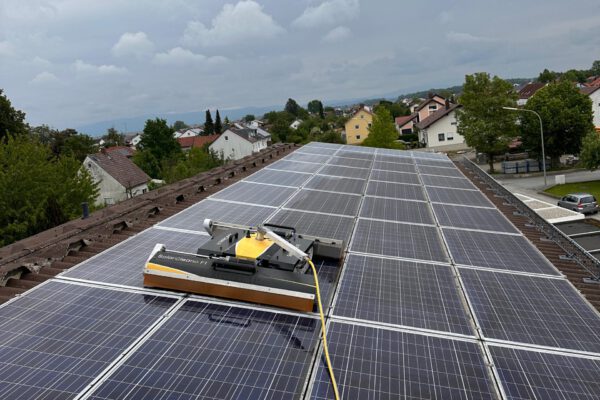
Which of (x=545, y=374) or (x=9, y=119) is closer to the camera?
(x=545, y=374)

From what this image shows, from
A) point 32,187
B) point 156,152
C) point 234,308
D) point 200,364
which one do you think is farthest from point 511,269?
point 156,152

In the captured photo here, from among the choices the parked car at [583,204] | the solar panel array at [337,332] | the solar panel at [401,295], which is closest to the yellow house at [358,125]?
the parked car at [583,204]

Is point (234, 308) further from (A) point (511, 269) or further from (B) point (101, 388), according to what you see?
(A) point (511, 269)

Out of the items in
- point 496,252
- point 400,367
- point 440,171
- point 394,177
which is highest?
point 394,177

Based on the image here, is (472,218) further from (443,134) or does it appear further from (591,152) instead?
(443,134)

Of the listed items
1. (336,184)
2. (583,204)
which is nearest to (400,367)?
(336,184)

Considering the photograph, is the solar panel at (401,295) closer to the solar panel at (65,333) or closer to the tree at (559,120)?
the solar panel at (65,333)

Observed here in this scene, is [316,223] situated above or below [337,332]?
above
